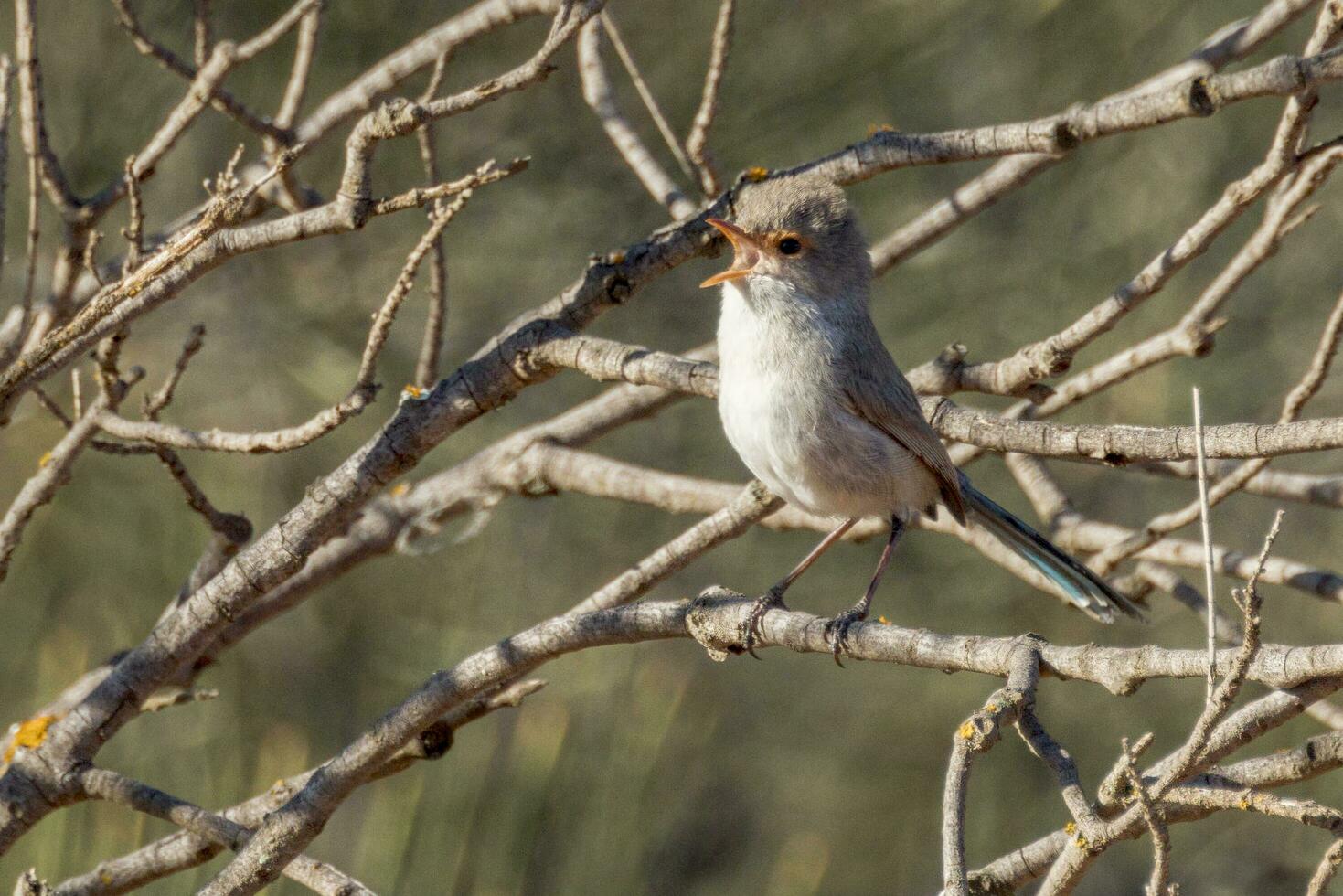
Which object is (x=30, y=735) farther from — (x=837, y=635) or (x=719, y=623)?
(x=837, y=635)

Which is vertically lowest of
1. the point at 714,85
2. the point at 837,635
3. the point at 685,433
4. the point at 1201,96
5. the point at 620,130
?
the point at 837,635

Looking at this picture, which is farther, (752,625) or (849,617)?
(849,617)

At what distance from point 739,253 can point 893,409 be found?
49cm

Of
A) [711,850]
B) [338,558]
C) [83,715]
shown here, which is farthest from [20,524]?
[711,850]

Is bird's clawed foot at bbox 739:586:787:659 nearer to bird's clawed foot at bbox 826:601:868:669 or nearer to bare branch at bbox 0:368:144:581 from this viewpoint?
bird's clawed foot at bbox 826:601:868:669

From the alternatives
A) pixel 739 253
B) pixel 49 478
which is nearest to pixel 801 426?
pixel 739 253

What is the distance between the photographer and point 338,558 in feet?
11.7

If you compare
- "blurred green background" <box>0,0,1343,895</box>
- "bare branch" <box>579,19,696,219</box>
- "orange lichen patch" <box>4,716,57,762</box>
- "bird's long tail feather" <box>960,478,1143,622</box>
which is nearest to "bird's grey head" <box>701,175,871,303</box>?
"bare branch" <box>579,19,696,219</box>

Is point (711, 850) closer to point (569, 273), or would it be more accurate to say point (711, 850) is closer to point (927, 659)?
point (569, 273)

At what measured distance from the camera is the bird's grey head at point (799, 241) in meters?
3.12

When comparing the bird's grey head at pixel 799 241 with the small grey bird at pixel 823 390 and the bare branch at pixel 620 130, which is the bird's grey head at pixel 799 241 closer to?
the small grey bird at pixel 823 390

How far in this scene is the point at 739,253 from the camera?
125 inches

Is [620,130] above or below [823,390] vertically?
above

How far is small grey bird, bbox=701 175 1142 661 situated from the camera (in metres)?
2.96
